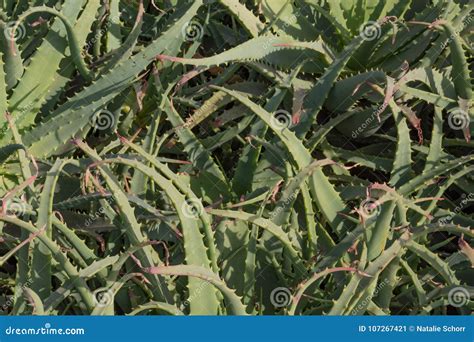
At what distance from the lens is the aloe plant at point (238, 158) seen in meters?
1.20

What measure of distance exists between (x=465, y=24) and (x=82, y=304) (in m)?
0.78

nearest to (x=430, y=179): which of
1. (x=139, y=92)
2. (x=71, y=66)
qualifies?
(x=139, y=92)

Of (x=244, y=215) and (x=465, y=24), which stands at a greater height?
(x=465, y=24)

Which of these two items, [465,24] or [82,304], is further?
[465,24]

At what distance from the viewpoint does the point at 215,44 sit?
161 cm

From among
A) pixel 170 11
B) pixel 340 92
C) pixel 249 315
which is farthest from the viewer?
pixel 170 11

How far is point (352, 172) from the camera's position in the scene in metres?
1.47

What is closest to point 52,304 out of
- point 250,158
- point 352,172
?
point 250,158

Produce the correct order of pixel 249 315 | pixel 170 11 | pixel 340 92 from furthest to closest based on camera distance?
pixel 170 11
pixel 340 92
pixel 249 315

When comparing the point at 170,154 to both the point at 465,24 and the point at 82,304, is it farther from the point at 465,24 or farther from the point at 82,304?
the point at 465,24

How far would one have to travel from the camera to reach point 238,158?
1486mm

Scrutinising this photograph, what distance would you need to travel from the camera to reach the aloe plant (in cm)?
120

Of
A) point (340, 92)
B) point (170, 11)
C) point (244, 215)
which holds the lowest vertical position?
point (244, 215)

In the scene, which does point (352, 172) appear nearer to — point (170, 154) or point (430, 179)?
point (430, 179)
